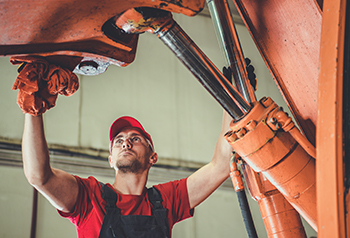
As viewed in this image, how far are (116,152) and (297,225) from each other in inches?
62.6

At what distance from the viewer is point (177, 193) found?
2.39 metres

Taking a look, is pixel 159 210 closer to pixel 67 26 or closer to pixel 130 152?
pixel 130 152

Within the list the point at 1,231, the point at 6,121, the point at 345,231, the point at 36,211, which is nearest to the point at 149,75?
the point at 6,121

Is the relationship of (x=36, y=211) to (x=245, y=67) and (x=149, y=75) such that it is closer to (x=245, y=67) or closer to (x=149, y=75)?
(x=149, y=75)

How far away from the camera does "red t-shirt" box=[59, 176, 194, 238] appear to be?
207 cm

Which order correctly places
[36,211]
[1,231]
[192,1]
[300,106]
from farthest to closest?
[36,211] → [1,231] → [300,106] → [192,1]

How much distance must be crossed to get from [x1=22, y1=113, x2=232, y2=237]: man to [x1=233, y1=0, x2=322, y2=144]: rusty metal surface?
70 cm

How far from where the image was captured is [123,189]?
7.91ft

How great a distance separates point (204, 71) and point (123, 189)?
1543mm

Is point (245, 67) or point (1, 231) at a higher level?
point (1, 231)

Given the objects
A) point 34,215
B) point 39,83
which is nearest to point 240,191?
point 39,83

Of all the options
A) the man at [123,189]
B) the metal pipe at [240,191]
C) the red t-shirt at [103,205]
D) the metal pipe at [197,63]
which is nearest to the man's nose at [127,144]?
the man at [123,189]

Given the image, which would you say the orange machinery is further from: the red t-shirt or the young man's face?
the young man's face

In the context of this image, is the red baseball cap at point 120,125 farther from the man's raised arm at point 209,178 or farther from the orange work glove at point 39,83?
the orange work glove at point 39,83
